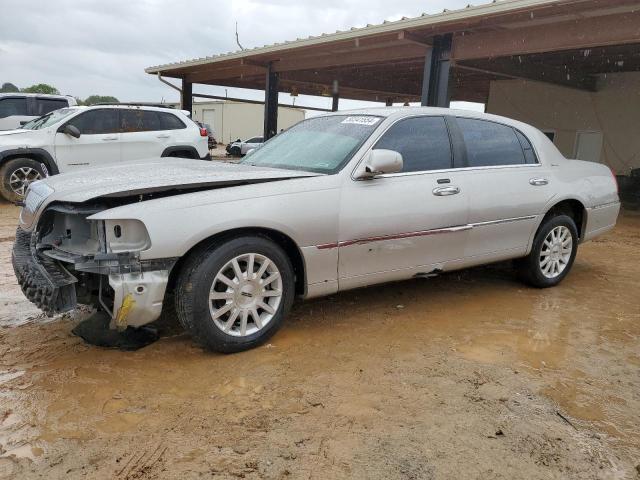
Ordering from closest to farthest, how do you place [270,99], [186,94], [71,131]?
[71,131], [270,99], [186,94]

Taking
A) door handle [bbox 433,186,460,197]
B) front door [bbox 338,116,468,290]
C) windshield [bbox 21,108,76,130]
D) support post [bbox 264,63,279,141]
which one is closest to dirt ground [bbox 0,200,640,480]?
front door [bbox 338,116,468,290]

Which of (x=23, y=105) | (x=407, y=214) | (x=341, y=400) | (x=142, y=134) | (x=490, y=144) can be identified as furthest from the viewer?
(x=23, y=105)

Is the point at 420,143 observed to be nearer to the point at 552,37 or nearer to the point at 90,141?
the point at 552,37

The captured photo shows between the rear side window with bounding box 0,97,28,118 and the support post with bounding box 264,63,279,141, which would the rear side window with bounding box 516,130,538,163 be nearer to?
the support post with bounding box 264,63,279,141

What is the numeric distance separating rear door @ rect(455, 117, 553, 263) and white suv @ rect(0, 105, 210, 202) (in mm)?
6816

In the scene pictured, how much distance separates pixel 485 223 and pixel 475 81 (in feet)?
40.2

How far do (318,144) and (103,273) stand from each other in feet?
6.45

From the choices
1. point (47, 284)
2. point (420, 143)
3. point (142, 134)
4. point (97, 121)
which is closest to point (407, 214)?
point (420, 143)

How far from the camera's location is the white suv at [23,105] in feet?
39.0

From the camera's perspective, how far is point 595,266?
6.20m

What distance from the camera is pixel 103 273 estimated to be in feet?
9.43

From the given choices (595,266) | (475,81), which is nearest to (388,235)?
(595,266)

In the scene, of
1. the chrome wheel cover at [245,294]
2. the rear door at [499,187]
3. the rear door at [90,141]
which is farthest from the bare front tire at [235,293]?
the rear door at [90,141]

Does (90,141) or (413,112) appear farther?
(90,141)
